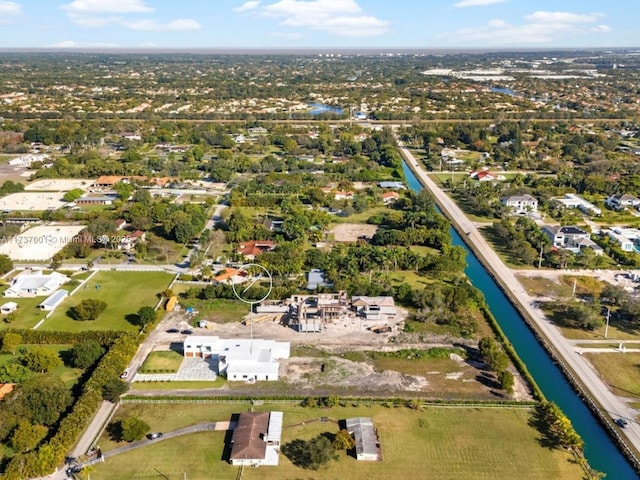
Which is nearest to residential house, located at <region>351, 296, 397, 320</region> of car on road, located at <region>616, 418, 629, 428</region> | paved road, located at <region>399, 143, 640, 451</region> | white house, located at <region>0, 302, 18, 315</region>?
paved road, located at <region>399, 143, 640, 451</region>

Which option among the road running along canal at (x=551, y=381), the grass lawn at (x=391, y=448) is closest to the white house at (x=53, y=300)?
the grass lawn at (x=391, y=448)

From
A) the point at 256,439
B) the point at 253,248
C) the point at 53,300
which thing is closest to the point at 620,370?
the point at 256,439

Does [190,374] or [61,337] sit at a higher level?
[61,337]

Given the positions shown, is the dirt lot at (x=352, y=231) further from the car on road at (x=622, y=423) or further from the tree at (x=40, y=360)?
the car on road at (x=622, y=423)

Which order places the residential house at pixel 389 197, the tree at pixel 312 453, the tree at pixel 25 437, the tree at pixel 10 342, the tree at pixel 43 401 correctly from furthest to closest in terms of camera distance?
the residential house at pixel 389 197 → the tree at pixel 10 342 → the tree at pixel 43 401 → the tree at pixel 25 437 → the tree at pixel 312 453

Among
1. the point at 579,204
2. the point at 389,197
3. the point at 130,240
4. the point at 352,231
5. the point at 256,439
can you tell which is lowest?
the point at 256,439

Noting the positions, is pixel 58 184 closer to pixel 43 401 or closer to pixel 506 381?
pixel 43 401

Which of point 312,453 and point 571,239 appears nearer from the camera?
point 312,453
